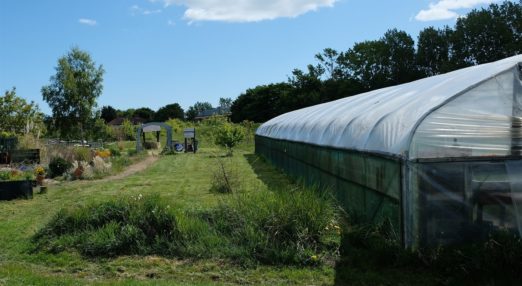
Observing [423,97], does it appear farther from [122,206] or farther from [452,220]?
[122,206]

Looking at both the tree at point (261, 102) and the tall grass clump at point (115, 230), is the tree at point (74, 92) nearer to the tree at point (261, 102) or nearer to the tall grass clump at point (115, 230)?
the tall grass clump at point (115, 230)

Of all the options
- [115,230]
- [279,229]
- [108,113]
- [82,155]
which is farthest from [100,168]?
[108,113]

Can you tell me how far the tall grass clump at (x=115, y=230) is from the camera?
6.76 meters

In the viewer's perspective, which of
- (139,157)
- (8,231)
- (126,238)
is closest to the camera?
(126,238)

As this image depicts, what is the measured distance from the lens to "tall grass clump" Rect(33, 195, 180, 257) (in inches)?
266

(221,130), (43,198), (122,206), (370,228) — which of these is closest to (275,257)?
(370,228)

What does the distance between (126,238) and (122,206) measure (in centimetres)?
82

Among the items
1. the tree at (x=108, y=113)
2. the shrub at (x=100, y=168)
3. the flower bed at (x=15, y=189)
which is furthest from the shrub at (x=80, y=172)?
the tree at (x=108, y=113)

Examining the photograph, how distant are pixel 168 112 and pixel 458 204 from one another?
316 feet

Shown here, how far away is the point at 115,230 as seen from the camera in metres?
7.13

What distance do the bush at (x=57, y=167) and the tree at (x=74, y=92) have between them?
56.1 ft

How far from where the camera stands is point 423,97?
7066 millimetres

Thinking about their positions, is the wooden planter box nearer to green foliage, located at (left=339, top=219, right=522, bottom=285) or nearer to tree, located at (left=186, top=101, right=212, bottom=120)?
green foliage, located at (left=339, top=219, right=522, bottom=285)

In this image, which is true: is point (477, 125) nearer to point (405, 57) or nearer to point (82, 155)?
point (82, 155)
